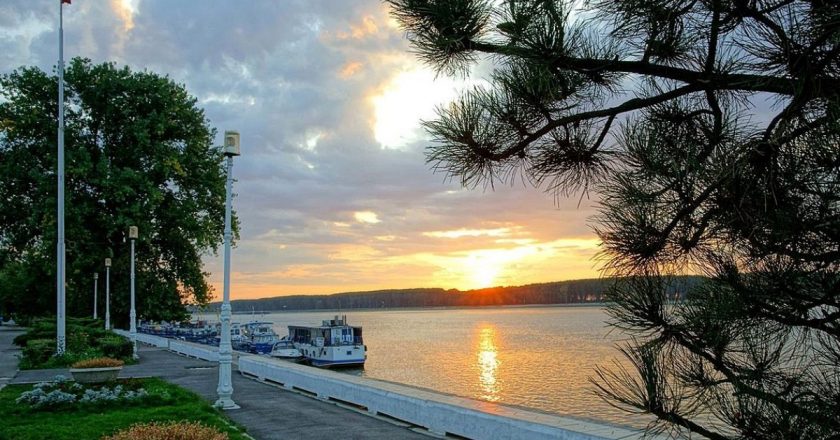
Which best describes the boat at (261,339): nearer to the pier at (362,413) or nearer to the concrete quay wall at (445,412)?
the pier at (362,413)

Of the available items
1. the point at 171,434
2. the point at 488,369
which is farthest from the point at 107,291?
the point at 171,434

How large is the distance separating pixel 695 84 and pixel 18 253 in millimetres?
46065

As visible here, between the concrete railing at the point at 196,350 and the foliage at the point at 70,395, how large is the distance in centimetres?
1347

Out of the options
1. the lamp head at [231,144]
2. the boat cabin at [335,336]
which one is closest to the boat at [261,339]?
the boat cabin at [335,336]

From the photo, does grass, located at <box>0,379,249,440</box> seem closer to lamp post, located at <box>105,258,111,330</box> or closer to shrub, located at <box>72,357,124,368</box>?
shrub, located at <box>72,357,124,368</box>

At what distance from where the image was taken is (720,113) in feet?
13.1

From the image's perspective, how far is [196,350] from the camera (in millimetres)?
32500

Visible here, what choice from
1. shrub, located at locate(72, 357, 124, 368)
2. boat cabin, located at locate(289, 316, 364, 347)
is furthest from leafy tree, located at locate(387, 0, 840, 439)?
boat cabin, located at locate(289, 316, 364, 347)

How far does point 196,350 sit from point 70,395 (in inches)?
716

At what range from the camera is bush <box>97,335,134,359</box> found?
1061 inches

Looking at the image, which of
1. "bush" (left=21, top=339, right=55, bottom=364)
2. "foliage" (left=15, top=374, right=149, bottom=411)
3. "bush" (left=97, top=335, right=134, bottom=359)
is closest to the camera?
"foliage" (left=15, top=374, right=149, bottom=411)

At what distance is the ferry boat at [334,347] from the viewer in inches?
2051

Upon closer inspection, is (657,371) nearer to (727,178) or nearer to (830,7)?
(727,178)

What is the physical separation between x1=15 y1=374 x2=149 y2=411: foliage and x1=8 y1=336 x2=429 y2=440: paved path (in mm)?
2344
